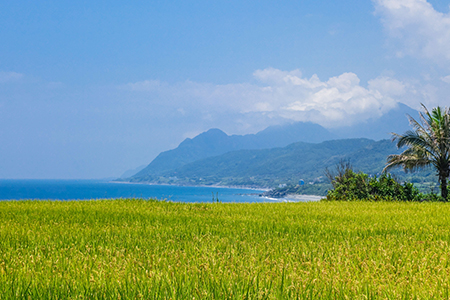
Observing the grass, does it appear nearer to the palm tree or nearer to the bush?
the bush

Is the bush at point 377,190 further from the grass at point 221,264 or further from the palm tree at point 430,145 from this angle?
the grass at point 221,264

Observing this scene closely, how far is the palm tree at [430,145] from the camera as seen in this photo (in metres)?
20.5

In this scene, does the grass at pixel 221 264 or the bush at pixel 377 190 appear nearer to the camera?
the grass at pixel 221 264

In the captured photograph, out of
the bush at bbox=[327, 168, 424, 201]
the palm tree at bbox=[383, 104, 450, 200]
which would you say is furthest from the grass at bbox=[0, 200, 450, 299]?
the palm tree at bbox=[383, 104, 450, 200]

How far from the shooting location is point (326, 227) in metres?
7.42

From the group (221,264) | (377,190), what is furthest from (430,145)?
(221,264)

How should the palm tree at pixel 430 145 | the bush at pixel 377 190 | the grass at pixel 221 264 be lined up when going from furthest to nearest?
the palm tree at pixel 430 145, the bush at pixel 377 190, the grass at pixel 221 264

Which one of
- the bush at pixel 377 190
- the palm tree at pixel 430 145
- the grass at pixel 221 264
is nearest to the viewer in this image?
the grass at pixel 221 264

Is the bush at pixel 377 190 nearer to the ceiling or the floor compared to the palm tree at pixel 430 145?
nearer to the floor

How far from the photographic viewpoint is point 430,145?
2056 cm

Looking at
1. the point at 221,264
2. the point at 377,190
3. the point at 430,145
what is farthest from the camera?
the point at 430,145

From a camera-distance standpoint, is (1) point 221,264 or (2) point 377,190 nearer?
(1) point 221,264

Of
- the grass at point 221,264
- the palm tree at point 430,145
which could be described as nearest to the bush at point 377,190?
the palm tree at point 430,145

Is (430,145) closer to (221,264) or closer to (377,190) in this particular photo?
(377,190)
